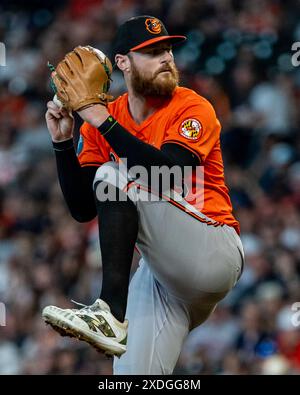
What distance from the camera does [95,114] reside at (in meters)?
3.03

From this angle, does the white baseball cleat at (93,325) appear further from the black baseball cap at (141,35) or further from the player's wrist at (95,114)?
the black baseball cap at (141,35)

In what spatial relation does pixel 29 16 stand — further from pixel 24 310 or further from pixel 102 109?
pixel 102 109

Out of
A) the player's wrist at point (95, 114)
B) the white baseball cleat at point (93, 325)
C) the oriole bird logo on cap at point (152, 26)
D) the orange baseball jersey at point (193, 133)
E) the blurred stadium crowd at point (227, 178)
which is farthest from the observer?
the blurred stadium crowd at point (227, 178)

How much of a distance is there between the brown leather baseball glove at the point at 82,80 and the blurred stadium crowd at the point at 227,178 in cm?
273

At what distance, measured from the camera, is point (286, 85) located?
22.2 ft

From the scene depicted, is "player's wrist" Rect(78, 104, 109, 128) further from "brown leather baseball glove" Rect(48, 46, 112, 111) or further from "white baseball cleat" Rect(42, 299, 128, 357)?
"white baseball cleat" Rect(42, 299, 128, 357)

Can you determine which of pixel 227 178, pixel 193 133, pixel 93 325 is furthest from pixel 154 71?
pixel 227 178

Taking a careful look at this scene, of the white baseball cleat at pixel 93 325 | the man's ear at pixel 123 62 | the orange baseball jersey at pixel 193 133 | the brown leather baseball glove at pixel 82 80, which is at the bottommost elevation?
the white baseball cleat at pixel 93 325

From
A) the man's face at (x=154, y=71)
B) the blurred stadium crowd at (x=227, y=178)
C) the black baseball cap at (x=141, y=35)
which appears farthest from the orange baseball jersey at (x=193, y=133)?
the blurred stadium crowd at (x=227, y=178)

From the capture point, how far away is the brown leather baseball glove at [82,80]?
10.0ft

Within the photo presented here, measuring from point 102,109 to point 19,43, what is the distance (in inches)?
215

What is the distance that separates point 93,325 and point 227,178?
374cm

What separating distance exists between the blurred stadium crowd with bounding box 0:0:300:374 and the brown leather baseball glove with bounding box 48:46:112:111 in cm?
273

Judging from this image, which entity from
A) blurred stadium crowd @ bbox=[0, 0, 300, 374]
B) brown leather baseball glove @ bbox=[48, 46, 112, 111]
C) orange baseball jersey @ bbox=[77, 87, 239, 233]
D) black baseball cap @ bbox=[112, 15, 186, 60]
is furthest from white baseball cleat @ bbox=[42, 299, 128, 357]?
blurred stadium crowd @ bbox=[0, 0, 300, 374]
